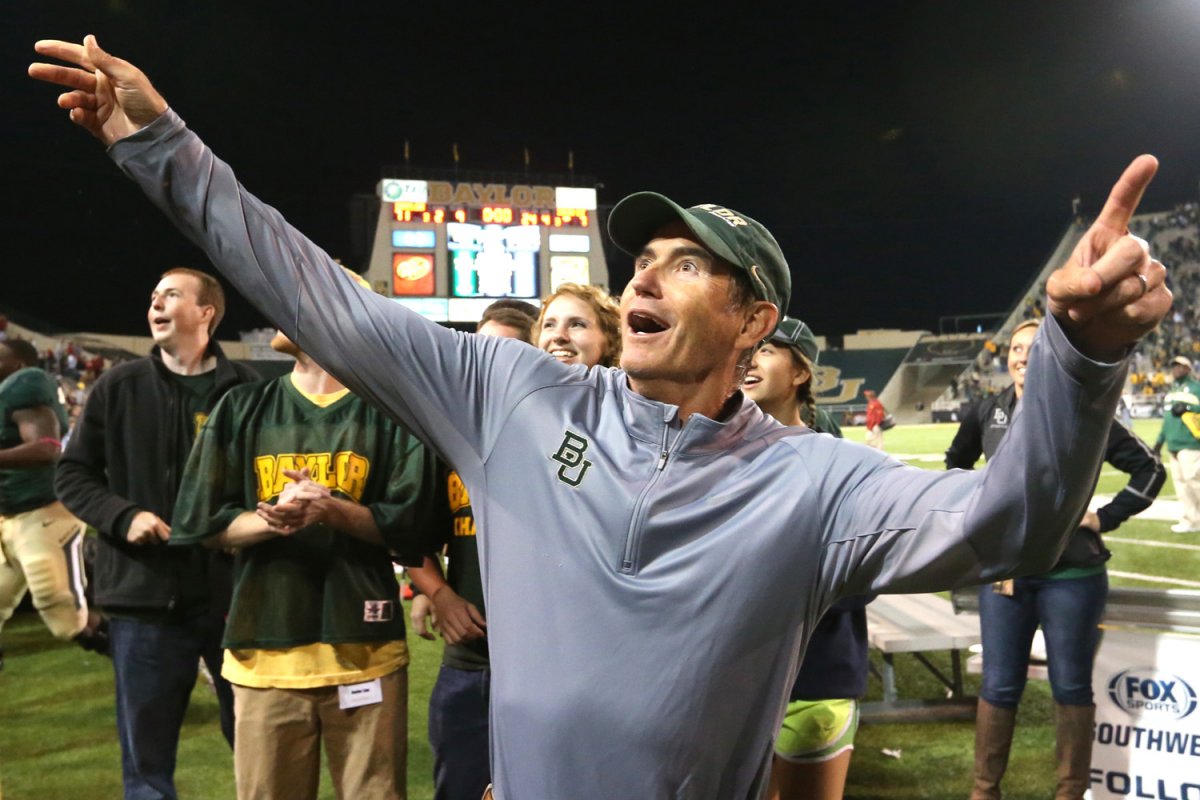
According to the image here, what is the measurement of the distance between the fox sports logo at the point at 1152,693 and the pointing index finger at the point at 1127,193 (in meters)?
3.51

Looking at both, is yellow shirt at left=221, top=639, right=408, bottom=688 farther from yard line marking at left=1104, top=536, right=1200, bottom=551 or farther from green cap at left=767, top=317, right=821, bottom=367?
yard line marking at left=1104, top=536, right=1200, bottom=551

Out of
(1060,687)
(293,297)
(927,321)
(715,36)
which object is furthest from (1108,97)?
(293,297)

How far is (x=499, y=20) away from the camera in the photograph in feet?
112

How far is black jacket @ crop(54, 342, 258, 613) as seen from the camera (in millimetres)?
3365

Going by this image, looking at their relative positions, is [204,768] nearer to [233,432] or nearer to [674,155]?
[233,432]

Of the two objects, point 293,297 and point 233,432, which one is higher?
point 293,297

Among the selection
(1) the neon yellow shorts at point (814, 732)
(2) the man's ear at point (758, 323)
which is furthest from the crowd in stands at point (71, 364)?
(2) the man's ear at point (758, 323)

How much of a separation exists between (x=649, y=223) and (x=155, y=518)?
2.45 m

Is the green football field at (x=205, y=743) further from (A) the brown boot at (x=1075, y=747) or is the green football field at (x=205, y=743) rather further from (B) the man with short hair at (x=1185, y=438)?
(B) the man with short hair at (x=1185, y=438)

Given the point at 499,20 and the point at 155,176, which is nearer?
the point at 155,176

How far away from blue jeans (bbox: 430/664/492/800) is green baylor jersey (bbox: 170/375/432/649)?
0.28 metres

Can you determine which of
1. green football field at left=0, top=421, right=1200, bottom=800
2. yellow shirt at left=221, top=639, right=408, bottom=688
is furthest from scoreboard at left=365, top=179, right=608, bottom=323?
yellow shirt at left=221, top=639, right=408, bottom=688

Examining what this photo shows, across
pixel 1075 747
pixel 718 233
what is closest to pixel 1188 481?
pixel 1075 747

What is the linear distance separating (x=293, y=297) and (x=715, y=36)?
40.1m
